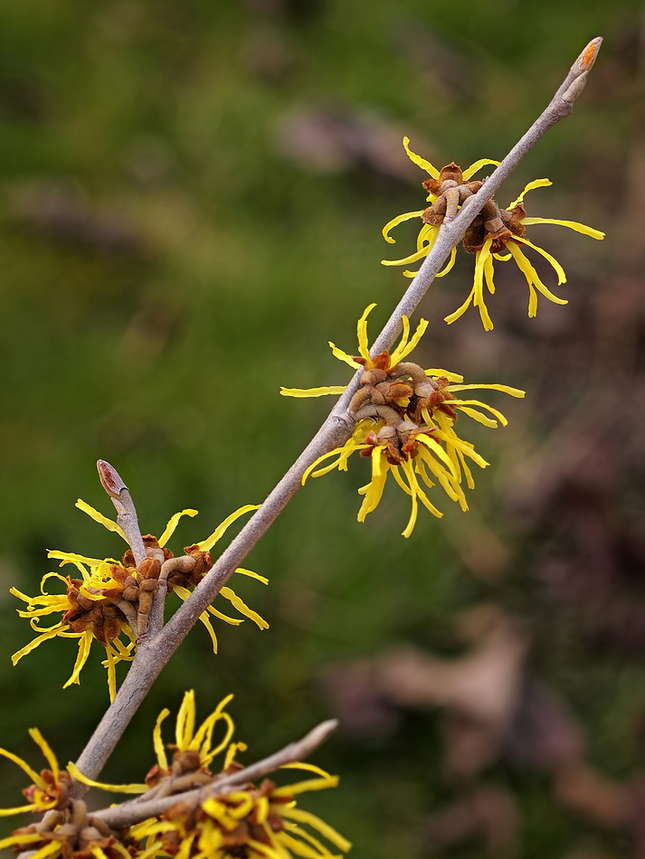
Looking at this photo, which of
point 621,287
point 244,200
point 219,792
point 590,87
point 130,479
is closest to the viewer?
point 219,792

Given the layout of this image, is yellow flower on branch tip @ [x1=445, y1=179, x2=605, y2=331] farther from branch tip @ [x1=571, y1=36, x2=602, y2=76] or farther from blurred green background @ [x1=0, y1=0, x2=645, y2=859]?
blurred green background @ [x1=0, y1=0, x2=645, y2=859]

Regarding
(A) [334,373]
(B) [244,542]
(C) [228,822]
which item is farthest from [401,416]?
(A) [334,373]

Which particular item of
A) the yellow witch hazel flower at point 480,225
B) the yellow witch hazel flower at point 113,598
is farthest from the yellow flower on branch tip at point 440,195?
the yellow witch hazel flower at point 113,598

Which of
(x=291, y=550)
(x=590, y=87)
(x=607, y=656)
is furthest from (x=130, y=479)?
(x=590, y=87)

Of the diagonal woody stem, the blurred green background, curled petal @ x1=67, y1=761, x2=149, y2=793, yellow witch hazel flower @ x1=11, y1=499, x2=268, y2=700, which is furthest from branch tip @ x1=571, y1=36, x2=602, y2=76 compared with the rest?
the blurred green background

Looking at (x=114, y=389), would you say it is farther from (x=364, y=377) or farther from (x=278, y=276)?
(x=364, y=377)

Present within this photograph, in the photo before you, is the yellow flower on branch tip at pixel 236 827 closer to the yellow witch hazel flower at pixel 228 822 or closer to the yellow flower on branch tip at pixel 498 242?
the yellow witch hazel flower at pixel 228 822
